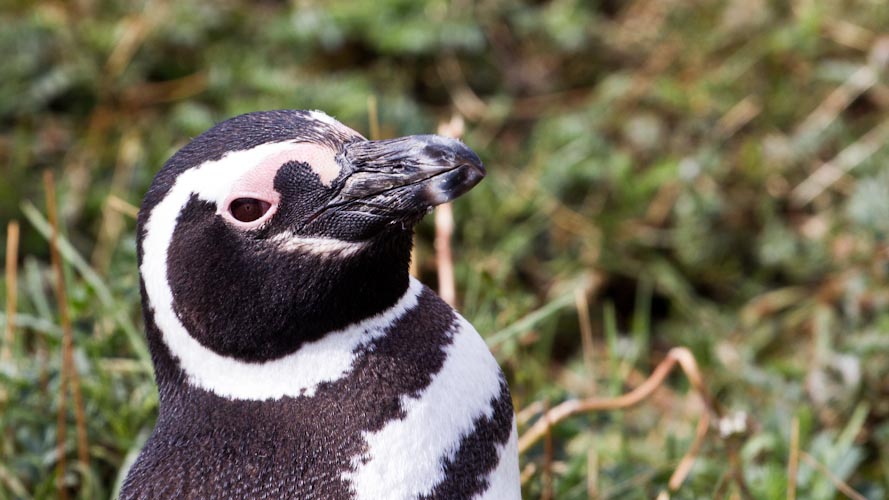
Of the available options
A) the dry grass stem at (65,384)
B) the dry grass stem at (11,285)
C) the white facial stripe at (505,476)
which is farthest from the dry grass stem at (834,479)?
the dry grass stem at (11,285)

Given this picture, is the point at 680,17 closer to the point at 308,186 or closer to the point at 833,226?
the point at 833,226

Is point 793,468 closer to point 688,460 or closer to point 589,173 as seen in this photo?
point 688,460

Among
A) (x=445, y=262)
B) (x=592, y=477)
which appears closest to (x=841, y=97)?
(x=445, y=262)

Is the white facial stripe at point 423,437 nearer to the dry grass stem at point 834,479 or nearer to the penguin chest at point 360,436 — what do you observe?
the penguin chest at point 360,436

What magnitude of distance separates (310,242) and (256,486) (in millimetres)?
342

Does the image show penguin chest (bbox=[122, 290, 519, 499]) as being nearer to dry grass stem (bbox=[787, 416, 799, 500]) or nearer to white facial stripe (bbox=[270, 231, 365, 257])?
white facial stripe (bbox=[270, 231, 365, 257])

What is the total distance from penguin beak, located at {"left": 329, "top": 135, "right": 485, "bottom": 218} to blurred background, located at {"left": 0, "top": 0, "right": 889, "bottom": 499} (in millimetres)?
879

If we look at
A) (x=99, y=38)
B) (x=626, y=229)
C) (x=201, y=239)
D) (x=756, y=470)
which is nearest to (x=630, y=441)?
(x=756, y=470)

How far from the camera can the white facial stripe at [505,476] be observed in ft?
5.13

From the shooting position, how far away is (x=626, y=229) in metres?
3.62

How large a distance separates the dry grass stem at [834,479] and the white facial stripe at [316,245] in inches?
48.2

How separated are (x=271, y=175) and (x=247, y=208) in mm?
55

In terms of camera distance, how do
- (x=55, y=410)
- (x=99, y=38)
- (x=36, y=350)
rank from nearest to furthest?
(x=55, y=410) → (x=36, y=350) → (x=99, y=38)

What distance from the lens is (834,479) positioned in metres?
2.21
